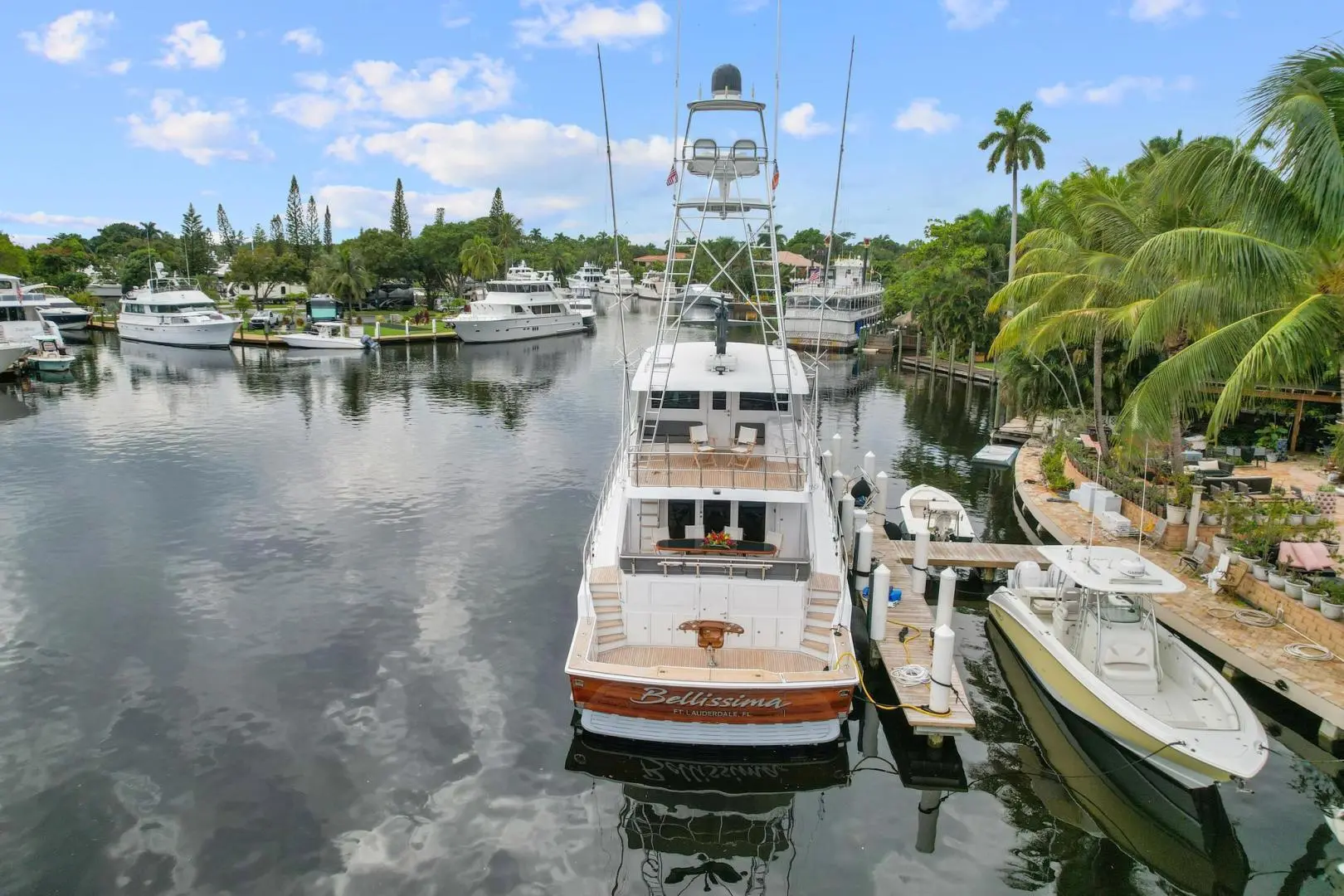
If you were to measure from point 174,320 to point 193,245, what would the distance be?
44692mm

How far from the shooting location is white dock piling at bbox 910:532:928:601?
60.9ft

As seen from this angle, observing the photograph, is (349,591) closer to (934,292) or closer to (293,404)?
(293,404)

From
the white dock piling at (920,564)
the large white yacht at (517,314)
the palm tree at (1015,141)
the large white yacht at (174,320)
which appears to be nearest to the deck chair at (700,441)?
the white dock piling at (920,564)

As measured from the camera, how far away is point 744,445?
55.9ft

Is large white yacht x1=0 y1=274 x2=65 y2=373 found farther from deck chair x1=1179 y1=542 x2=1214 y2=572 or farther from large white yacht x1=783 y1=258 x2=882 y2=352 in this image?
deck chair x1=1179 y1=542 x2=1214 y2=572

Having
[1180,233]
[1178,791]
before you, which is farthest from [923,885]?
[1180,233]

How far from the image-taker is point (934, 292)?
178 feet

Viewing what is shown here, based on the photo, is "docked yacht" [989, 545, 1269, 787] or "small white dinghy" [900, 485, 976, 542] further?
"small white dinghy" [900, 485, 976, 542]

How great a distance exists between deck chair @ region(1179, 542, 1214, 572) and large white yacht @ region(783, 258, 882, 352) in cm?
4583

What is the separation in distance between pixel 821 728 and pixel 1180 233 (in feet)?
35.2

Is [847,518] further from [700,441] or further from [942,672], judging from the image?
[942,672]

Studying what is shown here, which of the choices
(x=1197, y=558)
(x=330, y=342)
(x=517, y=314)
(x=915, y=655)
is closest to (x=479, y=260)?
(x=517, y=314)

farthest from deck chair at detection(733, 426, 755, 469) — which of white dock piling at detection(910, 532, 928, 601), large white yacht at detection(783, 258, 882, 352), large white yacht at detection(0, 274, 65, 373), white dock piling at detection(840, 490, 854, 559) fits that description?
large white yacht at detection(0, 274, 65, 373)

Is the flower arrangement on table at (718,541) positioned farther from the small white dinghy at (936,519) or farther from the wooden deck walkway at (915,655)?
the small white dinghy at (936,519)
